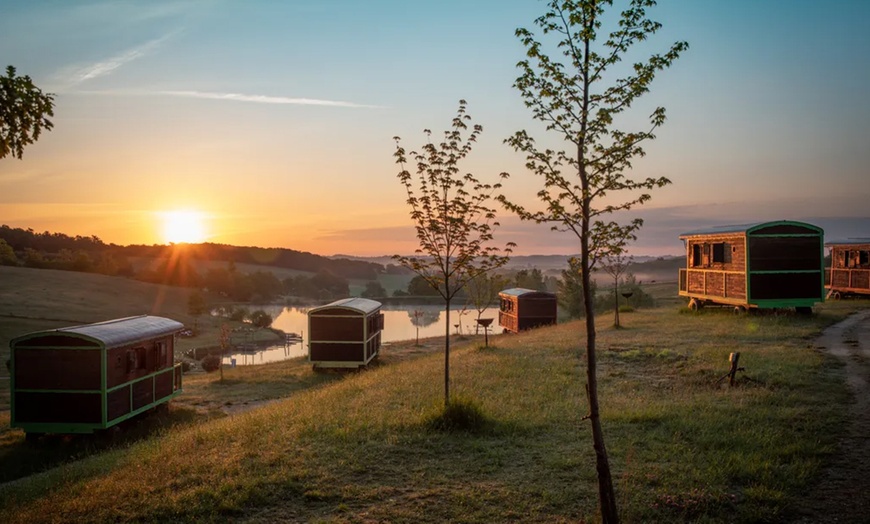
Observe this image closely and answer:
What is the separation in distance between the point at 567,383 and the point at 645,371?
2.80 m

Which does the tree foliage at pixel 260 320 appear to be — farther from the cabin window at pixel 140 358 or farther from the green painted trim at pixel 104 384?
the green painted trim at pixel 104 384

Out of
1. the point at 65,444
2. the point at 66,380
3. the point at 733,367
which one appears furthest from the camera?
the point at 65,444

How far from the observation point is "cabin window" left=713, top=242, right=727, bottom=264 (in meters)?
27.3

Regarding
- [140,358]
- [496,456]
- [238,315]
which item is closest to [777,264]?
[496,456]

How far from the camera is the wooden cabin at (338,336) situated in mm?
28344

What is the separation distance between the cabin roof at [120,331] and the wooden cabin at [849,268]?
35.8 meters

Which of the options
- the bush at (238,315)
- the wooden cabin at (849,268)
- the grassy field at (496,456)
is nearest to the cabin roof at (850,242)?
the wooden cabin at (849,268)

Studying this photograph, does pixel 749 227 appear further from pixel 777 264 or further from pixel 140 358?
pixel 140 358

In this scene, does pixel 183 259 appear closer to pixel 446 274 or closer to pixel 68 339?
pixel 68 339

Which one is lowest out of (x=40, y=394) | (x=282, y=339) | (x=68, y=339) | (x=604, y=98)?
(x=282, y=339)

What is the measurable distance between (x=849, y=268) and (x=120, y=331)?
37867 mm

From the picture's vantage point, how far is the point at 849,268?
112 ft

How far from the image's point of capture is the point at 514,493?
820cm

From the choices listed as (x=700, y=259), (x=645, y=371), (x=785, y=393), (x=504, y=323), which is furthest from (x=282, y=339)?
(x=785, y=393)
